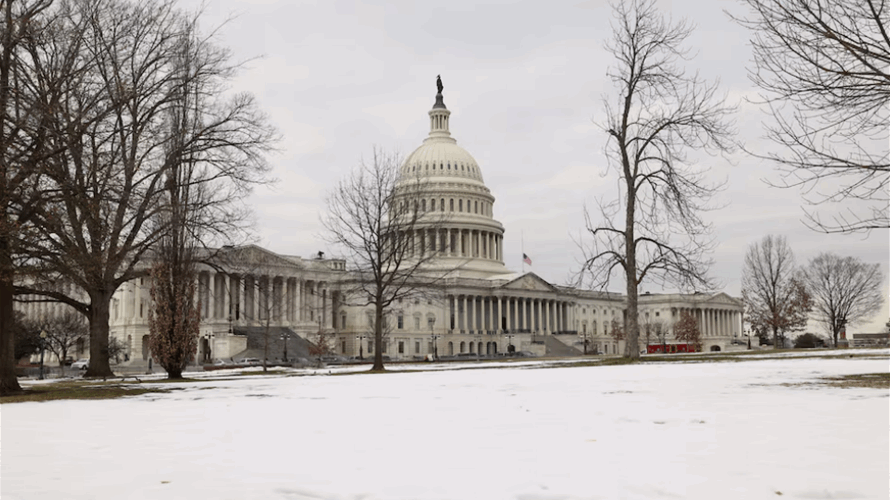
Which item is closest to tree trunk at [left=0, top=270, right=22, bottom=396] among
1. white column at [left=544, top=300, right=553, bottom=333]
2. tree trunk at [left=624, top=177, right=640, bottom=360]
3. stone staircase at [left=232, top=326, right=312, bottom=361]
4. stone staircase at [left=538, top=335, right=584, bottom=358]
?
tree trunk at [left=624, top=177, right=640, bottom=360]

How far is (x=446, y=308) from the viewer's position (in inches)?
5118

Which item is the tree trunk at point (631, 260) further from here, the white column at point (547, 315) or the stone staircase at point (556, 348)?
the white column at point (547, 315)

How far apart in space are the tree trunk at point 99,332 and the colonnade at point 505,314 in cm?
9572

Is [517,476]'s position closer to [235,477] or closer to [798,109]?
[235,477]

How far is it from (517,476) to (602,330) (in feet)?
536

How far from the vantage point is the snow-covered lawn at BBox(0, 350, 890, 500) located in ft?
24.3

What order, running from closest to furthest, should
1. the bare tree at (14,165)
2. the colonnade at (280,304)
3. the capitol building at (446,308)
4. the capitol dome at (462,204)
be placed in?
the bare tree at (14,165) → the capitol building at (446,308) → the colonnade at (280,304) → the capitol dome at (462,204)

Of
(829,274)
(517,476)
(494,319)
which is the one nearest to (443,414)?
(517,476)

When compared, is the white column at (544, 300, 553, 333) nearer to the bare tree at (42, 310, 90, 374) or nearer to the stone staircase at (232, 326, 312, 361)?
the stone staircase at (232, 326, 312, 361)

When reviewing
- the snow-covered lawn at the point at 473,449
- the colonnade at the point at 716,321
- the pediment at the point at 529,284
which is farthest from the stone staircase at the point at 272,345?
the colonnade at the point at 716,321

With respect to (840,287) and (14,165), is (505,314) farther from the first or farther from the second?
(14,165)

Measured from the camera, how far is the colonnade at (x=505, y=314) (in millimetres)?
133500

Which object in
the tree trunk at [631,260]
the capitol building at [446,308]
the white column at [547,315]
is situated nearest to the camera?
the tree trunk at [631,260]

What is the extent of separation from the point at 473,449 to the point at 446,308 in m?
121
